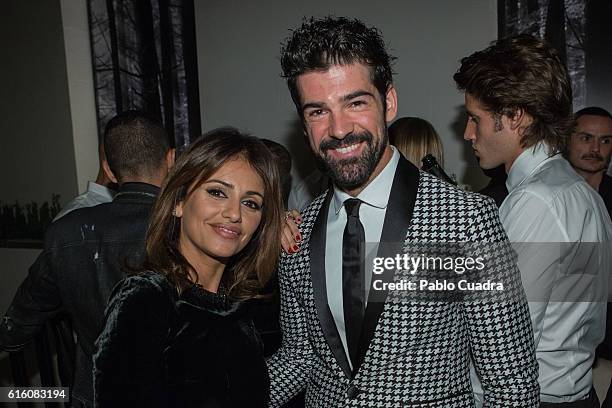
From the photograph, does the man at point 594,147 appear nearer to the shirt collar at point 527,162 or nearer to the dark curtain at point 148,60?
the shirt collar at point 527,162

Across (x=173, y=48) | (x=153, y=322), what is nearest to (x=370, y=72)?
(x=153, y=322)

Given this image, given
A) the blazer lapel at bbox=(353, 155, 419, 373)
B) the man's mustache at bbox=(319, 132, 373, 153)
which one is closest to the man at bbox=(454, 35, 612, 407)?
the blazer lapel at bbox=(353, 155, 419, 373)

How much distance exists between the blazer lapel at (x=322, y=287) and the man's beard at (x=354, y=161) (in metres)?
0.15

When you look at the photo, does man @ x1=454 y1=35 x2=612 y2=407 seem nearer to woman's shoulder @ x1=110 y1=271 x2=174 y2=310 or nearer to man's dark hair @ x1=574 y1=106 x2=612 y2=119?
woman's shoulder @ x1=110 y1=271 x2=174 y2=310

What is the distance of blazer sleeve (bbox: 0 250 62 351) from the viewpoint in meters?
1.87

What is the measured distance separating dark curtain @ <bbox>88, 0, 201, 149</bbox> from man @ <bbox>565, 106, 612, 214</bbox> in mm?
2408

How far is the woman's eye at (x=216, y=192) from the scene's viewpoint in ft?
4.60

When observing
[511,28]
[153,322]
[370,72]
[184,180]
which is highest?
[511,28]

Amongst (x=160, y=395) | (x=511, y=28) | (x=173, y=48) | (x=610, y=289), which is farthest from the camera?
(x=173, y=48)

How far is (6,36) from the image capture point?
3.74 m

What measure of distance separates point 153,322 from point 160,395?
15 cm

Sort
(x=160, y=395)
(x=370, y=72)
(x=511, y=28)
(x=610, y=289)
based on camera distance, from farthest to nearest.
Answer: (x=511, y=28) → (x=610, y=289) → (x=370, y=72) → (x=160, y=395)

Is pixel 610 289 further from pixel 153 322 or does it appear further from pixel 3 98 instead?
pixel 3 98

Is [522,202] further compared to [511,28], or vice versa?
[511,28]
